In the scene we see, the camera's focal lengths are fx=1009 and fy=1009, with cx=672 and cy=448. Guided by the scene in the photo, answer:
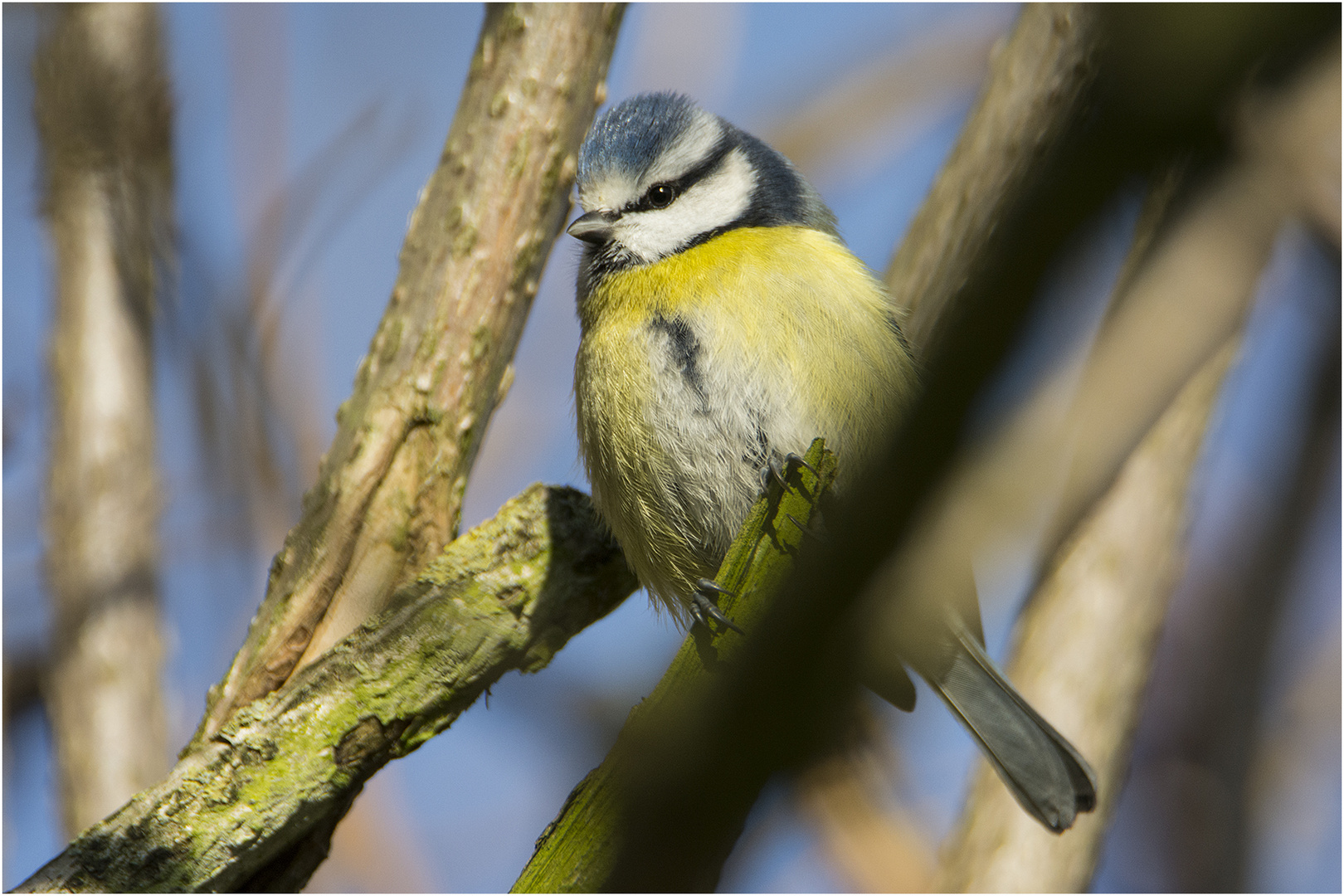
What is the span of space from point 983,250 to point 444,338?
172cm

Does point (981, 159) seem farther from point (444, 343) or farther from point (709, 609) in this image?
point (709, 609)

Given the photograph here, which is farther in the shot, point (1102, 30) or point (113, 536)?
point (113, 536)

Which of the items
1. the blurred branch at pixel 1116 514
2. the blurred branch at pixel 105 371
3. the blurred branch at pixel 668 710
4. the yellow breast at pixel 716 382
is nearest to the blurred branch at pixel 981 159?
the yellow breast at pixel 716 382

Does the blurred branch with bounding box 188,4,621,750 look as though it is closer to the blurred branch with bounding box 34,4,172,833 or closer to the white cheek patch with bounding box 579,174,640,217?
the white cheek patch with bounding box 579,174,640,217

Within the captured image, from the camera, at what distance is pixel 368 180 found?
9.12 feet

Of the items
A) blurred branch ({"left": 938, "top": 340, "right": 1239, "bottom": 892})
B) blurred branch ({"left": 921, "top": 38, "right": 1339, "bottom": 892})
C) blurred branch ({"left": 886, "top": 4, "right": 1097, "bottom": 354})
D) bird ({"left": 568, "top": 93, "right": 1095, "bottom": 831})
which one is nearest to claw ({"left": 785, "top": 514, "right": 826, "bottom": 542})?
bird ({"left": 568, "top": 93, "right": 1095, "bottom": 831})

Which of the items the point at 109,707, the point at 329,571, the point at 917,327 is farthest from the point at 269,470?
the point at 917,327

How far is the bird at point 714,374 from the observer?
1.91m

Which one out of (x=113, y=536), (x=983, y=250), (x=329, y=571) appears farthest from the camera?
(x=113, y=536)

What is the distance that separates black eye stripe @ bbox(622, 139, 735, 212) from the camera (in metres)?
2.25

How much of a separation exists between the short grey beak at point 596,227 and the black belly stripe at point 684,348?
0.33 meters

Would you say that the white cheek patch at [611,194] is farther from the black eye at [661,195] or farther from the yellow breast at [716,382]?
the yellow breast at [716,382]

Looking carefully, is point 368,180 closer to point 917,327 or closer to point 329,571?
point 329,571

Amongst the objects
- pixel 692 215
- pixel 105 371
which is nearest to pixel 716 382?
pixel 692 215
